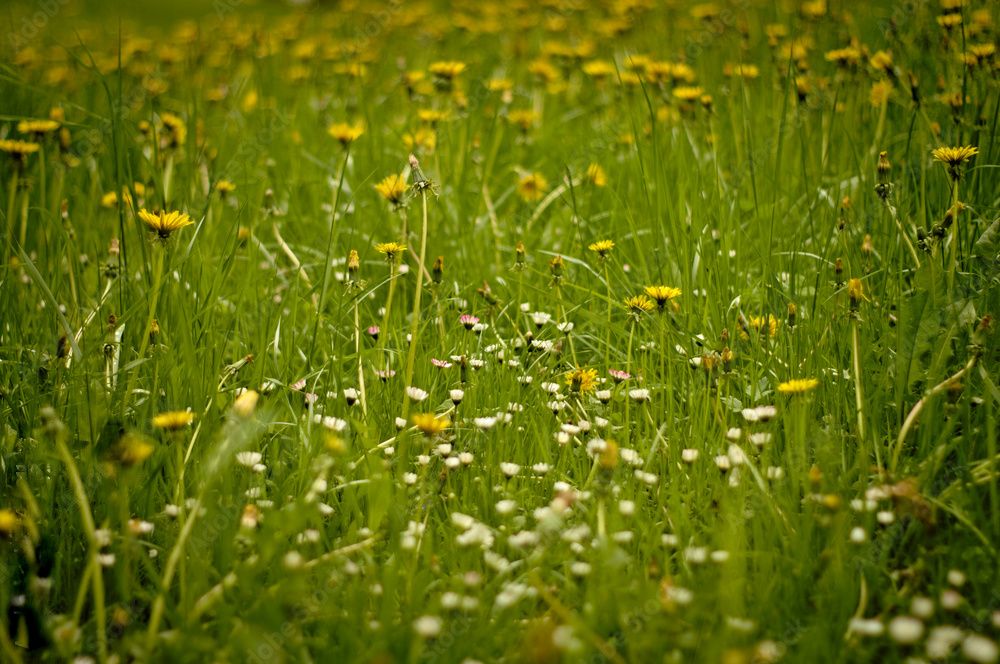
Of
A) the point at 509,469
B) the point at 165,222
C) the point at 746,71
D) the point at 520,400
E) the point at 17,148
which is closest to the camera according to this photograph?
the point at 509,469

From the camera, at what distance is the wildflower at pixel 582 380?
7.16 ft

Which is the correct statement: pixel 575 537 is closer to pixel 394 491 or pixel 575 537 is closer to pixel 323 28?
pixel 394 491

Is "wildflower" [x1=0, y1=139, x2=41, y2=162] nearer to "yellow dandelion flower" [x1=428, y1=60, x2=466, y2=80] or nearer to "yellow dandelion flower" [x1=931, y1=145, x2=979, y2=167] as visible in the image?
"yellow dandelion flower" [x1=428, y1=60, x2=466, y2=80]

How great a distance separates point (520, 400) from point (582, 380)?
0.19m

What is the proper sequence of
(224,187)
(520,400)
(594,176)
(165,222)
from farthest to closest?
(594,176)
(224,187)
(520,400)
(165,222)

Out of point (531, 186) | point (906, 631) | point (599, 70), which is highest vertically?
point (599, 70)

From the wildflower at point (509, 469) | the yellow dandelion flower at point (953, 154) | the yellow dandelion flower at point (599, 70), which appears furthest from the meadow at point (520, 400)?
the yellow dandelion flower at point (599, 70)

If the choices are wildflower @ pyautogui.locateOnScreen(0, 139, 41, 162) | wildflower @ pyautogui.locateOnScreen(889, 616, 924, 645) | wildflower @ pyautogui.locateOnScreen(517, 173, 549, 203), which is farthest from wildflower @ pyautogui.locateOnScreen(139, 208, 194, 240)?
wildflower @ pyautogui.locateOnScreen(889, 616, 924, 645)

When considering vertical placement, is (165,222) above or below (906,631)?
above

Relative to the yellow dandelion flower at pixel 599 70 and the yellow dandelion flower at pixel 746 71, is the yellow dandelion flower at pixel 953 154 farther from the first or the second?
the yellow dandelion flower at pixel 599 70

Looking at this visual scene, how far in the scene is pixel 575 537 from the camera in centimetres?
177

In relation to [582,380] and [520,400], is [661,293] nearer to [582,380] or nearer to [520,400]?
[582,380]

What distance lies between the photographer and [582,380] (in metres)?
2.29

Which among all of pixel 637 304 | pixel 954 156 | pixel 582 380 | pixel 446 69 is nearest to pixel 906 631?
pixel 582 380
